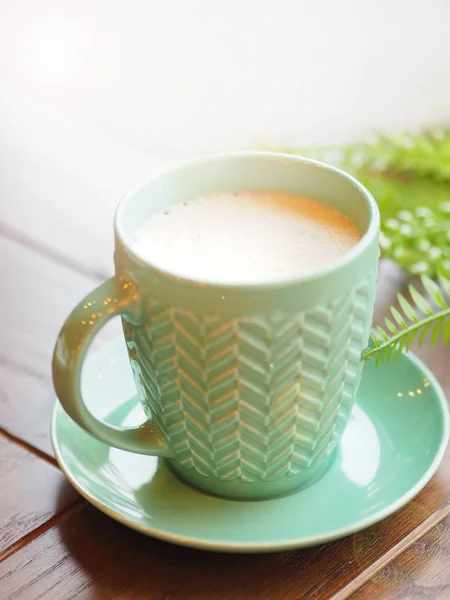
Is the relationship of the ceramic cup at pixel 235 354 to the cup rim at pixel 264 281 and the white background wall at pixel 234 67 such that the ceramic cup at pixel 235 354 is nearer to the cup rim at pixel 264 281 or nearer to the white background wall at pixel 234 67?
the cup rim at pixel 264 281

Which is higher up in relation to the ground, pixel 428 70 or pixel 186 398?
pixel 186 398

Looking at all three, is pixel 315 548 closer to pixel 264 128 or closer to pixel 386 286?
pixel 386 286

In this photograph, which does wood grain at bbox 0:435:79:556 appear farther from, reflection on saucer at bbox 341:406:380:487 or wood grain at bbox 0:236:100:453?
reflection on saucer at bbox 341:406:380:487

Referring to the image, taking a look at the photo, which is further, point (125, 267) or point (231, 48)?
point (231, 48)

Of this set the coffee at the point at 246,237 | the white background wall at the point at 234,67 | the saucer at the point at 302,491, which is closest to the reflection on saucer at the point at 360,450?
the saucer at the point at 302,491

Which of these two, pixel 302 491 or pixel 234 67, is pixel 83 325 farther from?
pixel 234 67

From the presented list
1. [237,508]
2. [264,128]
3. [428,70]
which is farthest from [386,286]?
[428,70]
